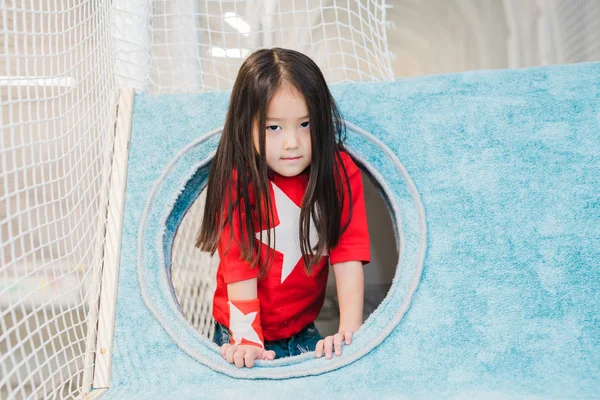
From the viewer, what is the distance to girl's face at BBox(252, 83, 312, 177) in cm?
83

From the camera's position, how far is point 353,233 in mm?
973

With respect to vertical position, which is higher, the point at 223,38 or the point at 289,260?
the point at 223,38

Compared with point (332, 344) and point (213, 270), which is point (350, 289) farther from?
point (213, 270)

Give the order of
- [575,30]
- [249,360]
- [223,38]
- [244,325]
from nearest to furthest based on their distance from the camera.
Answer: [249,360]
[244,325]
[223,38]
[575,30]

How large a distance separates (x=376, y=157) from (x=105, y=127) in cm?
52

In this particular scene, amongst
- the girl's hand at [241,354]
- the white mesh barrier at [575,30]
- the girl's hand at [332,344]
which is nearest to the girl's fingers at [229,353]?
the girl's hand at [241,354]

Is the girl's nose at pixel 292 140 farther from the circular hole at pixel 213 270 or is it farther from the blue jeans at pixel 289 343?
the circular hole at pixel 213 270

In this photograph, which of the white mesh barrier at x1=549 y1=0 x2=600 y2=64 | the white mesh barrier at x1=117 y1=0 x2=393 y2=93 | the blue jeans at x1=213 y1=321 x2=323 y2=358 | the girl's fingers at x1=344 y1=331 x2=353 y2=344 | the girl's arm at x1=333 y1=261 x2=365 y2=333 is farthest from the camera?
the white mesh barrier at x1=549 y1=0 x2=600 y2=64

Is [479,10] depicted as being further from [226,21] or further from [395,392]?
[395,392]

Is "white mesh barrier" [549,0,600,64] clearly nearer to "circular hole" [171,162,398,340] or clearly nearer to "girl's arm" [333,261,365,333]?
"circular hole" [171,162,398,340]

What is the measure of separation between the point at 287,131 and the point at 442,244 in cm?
33

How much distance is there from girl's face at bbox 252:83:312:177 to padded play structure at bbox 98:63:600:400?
0.51ft

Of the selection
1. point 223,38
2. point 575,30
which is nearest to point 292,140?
point 223,38

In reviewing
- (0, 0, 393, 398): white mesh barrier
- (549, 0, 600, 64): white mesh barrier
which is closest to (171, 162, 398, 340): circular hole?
(0, 0, 393, 398): white mesh barrier
